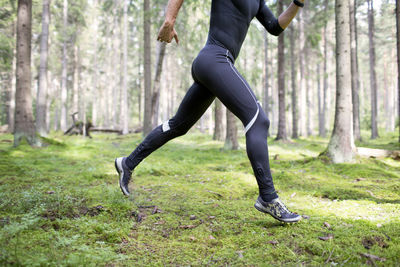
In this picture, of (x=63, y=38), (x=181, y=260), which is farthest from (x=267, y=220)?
(x=63, y=38)

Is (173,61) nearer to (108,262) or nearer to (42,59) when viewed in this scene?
(42,59)

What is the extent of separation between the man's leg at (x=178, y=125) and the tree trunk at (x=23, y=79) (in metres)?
7.31

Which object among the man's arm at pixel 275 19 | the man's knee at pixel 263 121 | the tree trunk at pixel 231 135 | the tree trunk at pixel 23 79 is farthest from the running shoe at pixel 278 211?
the tree trunk at pixel 23 79

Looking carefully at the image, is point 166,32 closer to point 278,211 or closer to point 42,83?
point 278,211

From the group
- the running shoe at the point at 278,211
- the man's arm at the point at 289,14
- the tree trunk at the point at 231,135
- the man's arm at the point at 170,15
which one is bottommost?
the running shoe at the point at 278,211

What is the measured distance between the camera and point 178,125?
2.74 meters

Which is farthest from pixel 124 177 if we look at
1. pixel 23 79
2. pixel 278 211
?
pixel 23 79

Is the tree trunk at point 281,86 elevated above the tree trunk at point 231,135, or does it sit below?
above

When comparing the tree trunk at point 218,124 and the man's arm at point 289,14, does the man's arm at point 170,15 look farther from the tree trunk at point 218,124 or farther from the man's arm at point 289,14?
the tree trunk at point 218,124

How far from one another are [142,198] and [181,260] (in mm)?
1594

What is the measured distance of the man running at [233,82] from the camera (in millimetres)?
2234

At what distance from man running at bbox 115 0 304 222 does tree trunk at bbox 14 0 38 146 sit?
7.92 meters

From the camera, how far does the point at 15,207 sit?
7.93ft

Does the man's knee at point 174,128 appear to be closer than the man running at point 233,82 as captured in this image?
No
